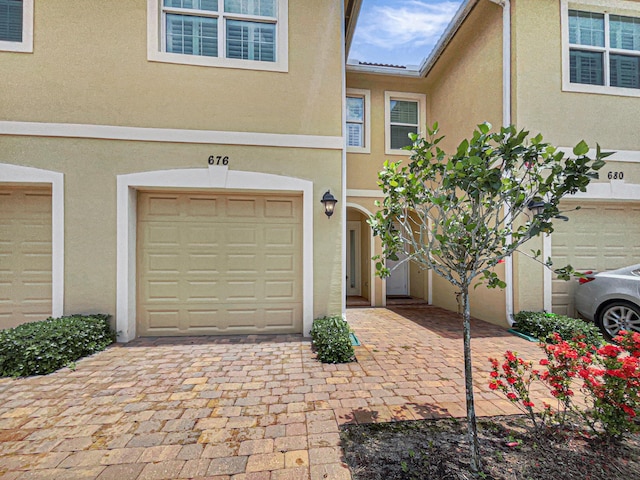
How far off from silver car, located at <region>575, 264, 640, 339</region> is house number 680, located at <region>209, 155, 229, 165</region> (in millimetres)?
6177

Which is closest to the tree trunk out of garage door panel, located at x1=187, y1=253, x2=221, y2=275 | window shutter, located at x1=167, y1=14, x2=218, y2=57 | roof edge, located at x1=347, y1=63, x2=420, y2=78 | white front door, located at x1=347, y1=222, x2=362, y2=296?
garage door panel, located at x1=187, y1=253, x2=221, y2=275

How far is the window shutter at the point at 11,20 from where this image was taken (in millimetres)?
4672

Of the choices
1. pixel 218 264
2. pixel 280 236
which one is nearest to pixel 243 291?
pixel 218 264

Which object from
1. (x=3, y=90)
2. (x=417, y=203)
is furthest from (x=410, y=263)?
(x=3, y=90)

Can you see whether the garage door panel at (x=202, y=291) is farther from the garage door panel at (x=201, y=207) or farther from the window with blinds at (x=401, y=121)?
the window with blinds at (x=401, y=121)

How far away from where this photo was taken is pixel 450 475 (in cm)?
203

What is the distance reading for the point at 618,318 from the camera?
4828mm

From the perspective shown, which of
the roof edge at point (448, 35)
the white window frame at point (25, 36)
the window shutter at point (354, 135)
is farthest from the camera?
the window shutter at point (354, 135)

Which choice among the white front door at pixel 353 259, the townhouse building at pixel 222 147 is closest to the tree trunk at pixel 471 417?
the townhouse building at pixel 222 147

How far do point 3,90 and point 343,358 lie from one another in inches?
266

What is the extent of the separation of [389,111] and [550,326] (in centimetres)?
645

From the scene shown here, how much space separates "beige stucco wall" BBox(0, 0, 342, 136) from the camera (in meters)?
4.64

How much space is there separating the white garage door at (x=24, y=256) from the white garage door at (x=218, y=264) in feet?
4.88

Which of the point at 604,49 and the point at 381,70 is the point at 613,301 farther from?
the point at 381,70
